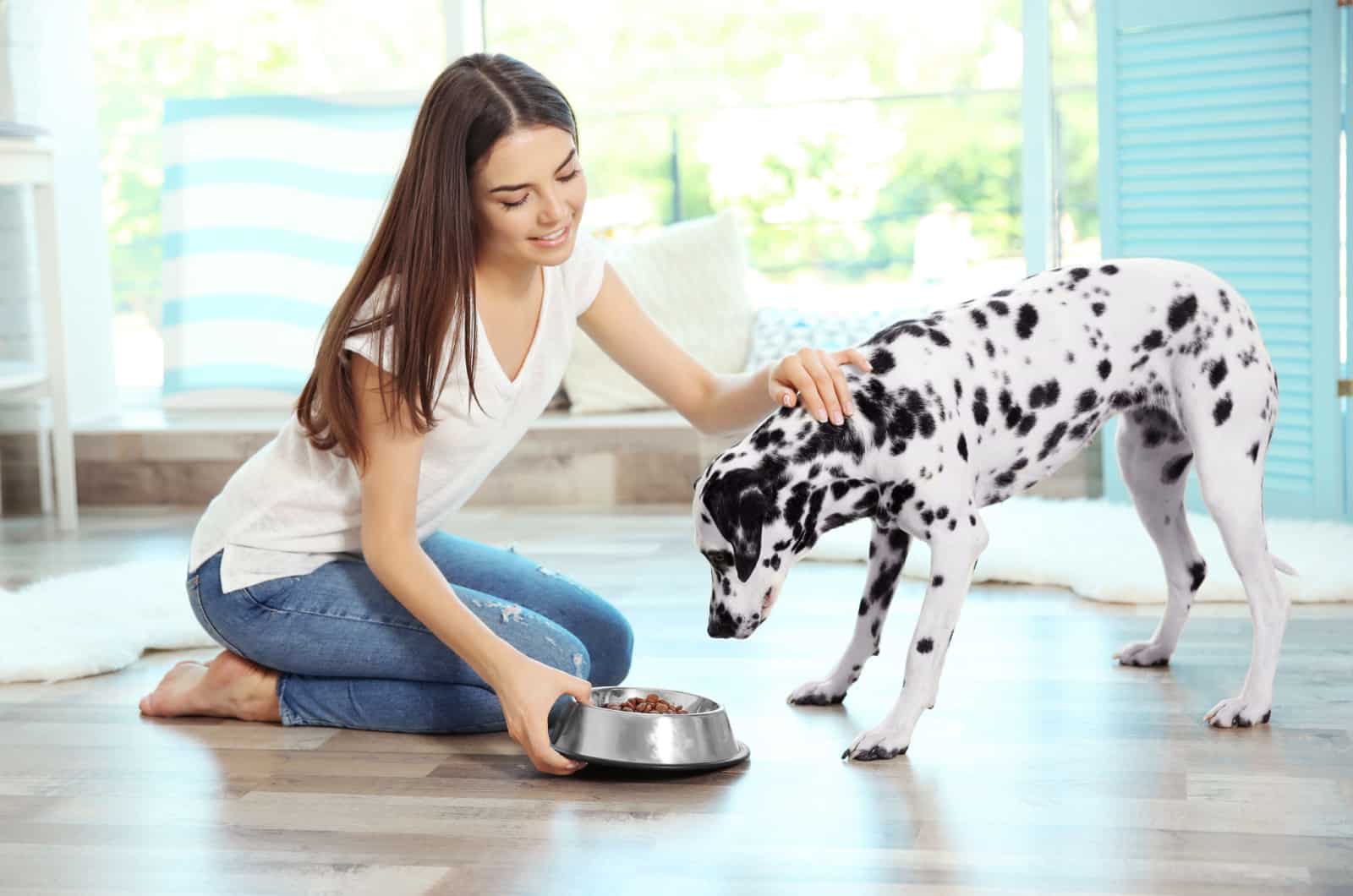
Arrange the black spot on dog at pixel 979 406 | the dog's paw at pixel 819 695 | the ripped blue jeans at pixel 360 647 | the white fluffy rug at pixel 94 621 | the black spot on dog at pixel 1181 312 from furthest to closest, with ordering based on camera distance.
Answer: the white fluffy rug at pixel 94 621, the dog's paw at pixel 819 695, the ripped blue jeans at pixel 360 647, the black spot on dog at pixel 1181 312, the black spot on dog at pixel 979 406

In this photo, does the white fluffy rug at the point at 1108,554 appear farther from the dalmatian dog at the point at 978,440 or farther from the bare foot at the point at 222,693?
the bare foot at the point at 222,693

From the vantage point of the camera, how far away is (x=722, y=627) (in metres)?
2.19

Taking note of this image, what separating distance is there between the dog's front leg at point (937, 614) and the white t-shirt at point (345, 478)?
69 cm

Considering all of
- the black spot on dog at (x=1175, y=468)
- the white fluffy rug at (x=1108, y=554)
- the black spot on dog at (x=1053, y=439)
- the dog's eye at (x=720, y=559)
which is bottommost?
the white fluffy rug at (x=1108, y=554)

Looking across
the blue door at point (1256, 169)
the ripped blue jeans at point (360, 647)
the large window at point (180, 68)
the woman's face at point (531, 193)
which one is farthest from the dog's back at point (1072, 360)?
the large window at point (180, 68)

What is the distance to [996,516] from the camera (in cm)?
429

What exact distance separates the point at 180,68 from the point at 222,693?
4.46 meters

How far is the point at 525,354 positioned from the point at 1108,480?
9.09 feet

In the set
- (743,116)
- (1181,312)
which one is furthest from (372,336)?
(743,116)

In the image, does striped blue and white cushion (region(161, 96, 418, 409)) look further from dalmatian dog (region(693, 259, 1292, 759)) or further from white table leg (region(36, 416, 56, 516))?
dalmatian dog (region(693, 259, 1292, 759))

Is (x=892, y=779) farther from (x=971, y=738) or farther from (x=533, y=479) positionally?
(x=533, y=479)

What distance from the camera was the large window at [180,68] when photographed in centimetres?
628

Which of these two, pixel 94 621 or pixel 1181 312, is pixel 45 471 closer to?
pixel 94 621

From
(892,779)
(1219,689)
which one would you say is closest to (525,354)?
(892,779)
